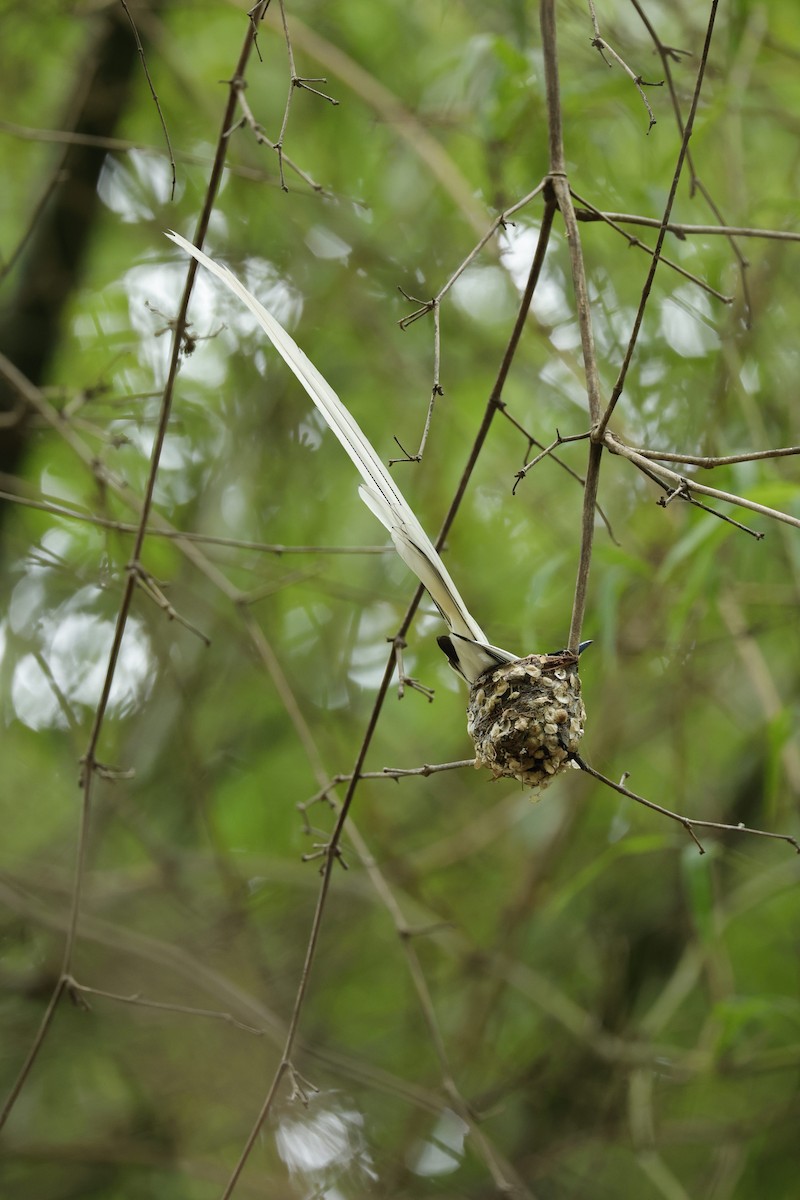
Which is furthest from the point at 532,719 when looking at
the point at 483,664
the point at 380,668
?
the point at 380,668

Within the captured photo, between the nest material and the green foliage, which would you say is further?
the green foliage

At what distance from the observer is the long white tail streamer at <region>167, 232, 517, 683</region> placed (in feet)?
1.67

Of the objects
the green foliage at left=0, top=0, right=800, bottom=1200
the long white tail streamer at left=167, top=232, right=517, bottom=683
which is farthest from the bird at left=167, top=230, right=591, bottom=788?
the green foliage at left=0, top=0, right=800, bottom=1200

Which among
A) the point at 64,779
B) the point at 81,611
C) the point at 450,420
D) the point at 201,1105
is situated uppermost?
the point at 450,420

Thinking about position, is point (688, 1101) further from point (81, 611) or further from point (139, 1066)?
point (81, 611)

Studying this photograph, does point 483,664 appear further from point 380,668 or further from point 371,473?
point 380,668

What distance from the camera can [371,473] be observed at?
0.52 m

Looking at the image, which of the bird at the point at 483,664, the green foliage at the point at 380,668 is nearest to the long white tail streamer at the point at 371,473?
the bird at the point at 483,664

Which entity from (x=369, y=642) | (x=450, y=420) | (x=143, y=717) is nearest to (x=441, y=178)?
(x=450, y=420)

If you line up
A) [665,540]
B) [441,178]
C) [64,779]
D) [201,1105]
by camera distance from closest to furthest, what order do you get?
[441,178] < [665,540] < [201,1105] < [64,779]

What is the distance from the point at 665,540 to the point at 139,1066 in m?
1.14

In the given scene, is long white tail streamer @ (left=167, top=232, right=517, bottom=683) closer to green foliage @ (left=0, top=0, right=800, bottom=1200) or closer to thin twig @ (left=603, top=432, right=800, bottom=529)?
thin twig @ (left=603, top=432, right=800, bottom=529)

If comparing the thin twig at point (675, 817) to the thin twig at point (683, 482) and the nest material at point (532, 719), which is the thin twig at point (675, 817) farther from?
the thin twig at point (683, 482)

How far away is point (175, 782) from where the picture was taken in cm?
172
